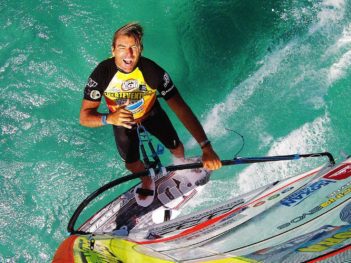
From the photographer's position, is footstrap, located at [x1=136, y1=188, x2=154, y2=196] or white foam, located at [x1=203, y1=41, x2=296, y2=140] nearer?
footstrap, located at [x1=136, y1=188, x2=154, y2=196]

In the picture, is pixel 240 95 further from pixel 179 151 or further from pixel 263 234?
pixel 263 234

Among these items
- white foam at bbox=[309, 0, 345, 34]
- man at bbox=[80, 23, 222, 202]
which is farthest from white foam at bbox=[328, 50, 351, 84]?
man at bbox=[80, 23, 222, 202]

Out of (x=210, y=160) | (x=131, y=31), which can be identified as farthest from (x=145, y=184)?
(x=131, y=31)

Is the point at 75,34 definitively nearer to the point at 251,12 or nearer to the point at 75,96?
the point at 75,96

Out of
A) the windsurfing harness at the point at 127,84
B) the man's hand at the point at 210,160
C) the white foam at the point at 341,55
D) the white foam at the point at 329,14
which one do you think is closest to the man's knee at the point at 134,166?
the windsurfing harness at the point at 127,84

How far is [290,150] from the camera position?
4871mm

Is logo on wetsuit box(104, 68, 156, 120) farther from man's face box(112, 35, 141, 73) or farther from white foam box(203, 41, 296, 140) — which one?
white foam box(203, 41, 296, 140)

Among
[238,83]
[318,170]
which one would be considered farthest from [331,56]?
[318,170]

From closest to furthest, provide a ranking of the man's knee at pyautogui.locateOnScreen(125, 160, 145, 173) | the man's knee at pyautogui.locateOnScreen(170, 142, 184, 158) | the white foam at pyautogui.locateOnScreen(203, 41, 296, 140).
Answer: the man's knee at pyautogui.locateOnScreen(125, 160, 145, 173) → the man's knee at pyautogui.locateOnScreen(170, 142, 184, 158) → the white foam at pyautogui.locateOnScreen(203, 41, 296, 140)

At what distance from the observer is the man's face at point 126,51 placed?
297cm

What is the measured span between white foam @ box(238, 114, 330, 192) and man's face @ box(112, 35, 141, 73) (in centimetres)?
227

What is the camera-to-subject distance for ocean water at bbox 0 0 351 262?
479 centimetres

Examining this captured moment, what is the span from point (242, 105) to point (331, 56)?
1.22m

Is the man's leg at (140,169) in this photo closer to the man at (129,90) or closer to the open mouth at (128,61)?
the man at (129,90)
